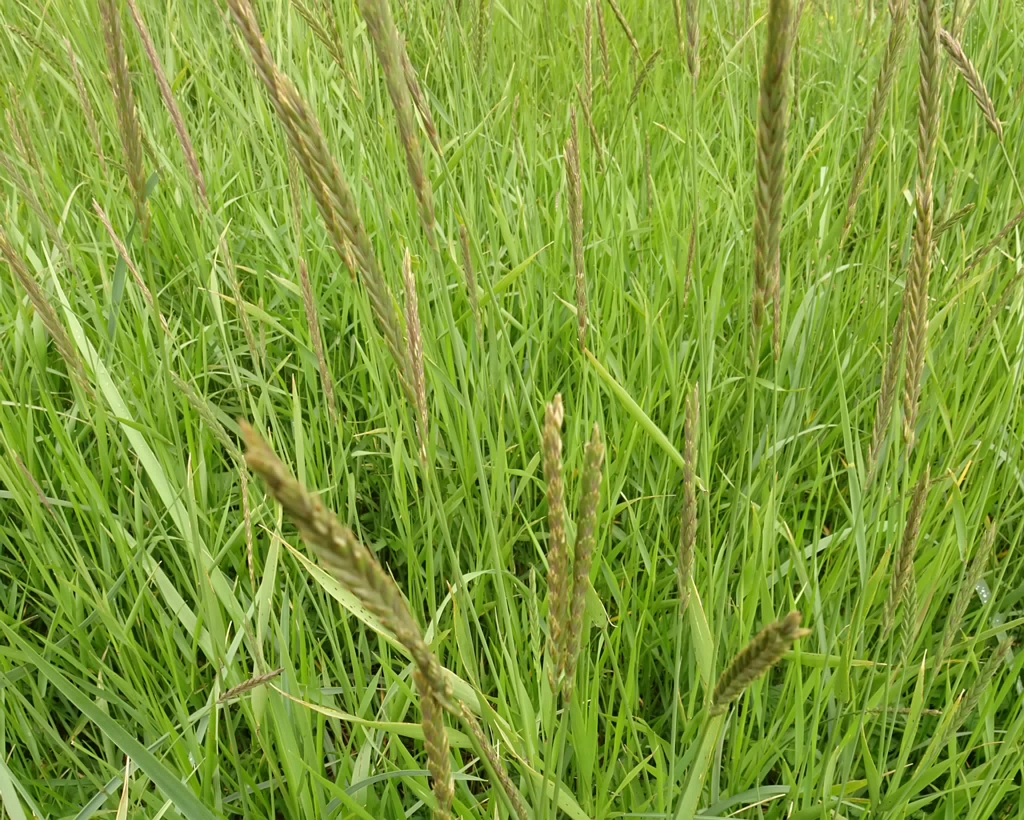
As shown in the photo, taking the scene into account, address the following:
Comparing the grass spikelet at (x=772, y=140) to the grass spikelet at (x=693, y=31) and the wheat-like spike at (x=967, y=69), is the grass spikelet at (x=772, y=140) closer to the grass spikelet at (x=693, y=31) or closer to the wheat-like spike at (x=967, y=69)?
the wheat-like spike at (x=967, y=69)

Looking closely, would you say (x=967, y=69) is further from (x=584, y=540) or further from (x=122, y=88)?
(x=122, y=88)

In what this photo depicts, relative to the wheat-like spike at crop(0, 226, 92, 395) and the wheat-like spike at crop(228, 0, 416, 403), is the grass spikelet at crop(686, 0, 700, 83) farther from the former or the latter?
the wheat-like spike at crop(0, 226, 92, 395)

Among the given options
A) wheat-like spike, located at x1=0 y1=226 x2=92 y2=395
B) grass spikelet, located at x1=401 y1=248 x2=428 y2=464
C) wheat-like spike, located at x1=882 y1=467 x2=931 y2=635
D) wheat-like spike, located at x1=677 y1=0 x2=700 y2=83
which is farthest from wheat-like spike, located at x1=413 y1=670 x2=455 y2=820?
wheat-like spike, located at x1=677 y1=0 x2=700 y2=83

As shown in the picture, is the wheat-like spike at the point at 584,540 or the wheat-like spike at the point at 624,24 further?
the wheat-like spike at the point at 624,24

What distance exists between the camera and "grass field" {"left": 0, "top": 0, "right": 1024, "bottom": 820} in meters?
0.84

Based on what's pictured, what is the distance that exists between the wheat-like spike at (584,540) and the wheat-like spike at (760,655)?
11cm

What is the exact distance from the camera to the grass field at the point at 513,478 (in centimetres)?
84

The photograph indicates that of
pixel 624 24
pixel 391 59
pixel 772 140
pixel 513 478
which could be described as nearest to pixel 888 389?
pixel 772 140

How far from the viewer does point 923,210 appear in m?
0.65

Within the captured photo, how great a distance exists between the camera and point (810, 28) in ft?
9.62

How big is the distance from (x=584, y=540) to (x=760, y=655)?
0.13 metres

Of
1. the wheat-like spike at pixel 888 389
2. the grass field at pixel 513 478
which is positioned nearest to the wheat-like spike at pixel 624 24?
the grass field at pixel 513 478

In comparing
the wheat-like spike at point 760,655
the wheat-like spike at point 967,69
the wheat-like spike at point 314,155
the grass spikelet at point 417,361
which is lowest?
the wheat-like spike at point 760,655

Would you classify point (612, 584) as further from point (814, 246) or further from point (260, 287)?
point (260, 287)
